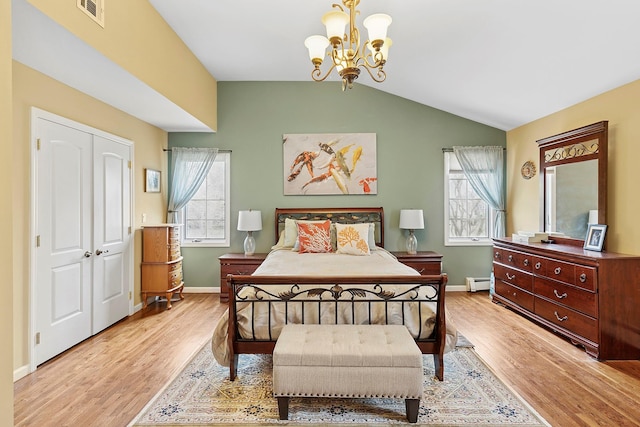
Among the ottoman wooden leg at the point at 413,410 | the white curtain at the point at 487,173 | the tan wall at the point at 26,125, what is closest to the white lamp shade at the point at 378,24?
the ottoman wooden leg at the point at 413,410

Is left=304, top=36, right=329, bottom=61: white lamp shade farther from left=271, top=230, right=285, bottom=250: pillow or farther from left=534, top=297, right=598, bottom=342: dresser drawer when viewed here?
left=534, top=297, right=598, bottom=342: dresser drawer

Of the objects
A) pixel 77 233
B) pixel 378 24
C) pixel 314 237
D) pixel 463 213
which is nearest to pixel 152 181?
pixel 77 233

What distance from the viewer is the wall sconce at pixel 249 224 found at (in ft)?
16.4

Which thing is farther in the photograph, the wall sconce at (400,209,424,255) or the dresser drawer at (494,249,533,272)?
the wall sconce at (400,209,424,255)

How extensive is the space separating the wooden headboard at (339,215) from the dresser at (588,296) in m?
1.93

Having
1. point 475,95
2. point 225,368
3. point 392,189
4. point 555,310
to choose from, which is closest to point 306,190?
point 392,189

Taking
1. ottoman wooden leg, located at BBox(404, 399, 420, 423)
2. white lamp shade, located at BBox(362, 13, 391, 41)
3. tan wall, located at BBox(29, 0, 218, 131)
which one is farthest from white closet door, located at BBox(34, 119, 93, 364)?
ottoman wooden leg, located at BBox(404, 399, 420, 423)

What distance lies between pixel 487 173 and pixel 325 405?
14.0 ft

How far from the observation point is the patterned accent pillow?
4.51 meters

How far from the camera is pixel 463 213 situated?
545cm

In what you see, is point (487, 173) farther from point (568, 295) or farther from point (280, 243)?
point (280, 243)

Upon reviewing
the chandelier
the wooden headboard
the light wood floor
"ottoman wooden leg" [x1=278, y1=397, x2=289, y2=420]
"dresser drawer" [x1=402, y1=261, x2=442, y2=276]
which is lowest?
the light wood floor

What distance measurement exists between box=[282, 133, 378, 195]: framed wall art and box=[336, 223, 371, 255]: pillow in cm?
85

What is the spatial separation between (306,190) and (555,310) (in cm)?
337
